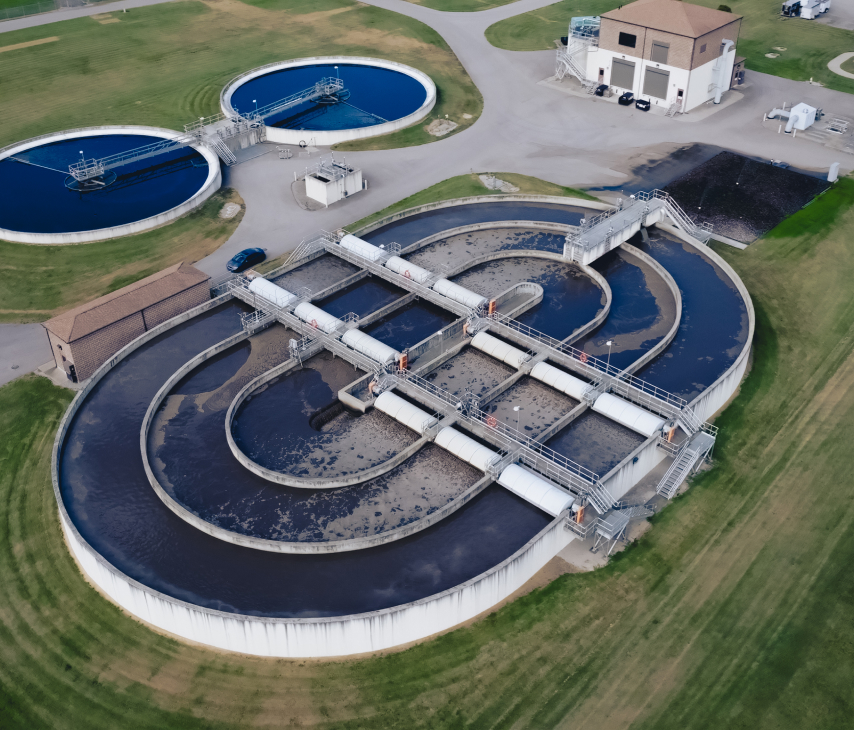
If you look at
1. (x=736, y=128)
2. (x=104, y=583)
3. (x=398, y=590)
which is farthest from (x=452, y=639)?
(x=736, y=128)

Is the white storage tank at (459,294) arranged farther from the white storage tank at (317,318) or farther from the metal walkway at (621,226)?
the metal walkway at (621,226)

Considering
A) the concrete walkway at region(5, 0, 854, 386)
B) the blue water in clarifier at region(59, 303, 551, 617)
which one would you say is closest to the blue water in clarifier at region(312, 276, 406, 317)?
the concrete walkway at region(5, 0, 854, 386)

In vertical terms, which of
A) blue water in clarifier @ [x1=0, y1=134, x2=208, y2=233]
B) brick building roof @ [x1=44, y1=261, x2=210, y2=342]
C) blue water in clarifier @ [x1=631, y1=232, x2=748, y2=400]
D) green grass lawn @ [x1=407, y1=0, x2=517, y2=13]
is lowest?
blue water in clarifier @ [x1=0, y1=134, x2=208, y2=233]

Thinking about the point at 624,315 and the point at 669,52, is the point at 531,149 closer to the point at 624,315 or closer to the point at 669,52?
the point at 669,52

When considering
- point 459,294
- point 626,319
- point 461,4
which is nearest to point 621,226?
point 626,319

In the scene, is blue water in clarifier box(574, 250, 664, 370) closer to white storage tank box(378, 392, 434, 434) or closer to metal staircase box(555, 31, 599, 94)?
white storage tank box(378, 392, 434, 434)
